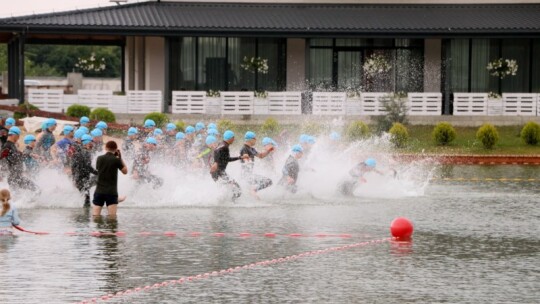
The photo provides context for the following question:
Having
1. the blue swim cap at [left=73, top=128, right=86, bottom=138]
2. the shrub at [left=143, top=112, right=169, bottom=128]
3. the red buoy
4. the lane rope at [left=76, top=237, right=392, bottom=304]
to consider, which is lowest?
the lane rope at [left=76, top=237, right=392, bottom=304]

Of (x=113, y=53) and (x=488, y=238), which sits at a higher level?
(x=113, y=53)

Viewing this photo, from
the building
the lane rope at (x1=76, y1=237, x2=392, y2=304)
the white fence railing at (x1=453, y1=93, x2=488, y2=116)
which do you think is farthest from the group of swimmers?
the building

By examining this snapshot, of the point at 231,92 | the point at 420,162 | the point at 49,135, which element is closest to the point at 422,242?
the point at 49,135

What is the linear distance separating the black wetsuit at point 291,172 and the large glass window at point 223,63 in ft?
78.7

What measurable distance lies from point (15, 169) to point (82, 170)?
1285 mm

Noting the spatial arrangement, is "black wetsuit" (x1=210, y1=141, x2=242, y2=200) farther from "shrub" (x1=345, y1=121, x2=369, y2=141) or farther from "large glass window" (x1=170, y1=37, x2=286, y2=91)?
"large glass window" (x1=170, y1=37, x2=286, y2=91)

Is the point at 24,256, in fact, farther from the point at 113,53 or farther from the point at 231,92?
the point at 113,53

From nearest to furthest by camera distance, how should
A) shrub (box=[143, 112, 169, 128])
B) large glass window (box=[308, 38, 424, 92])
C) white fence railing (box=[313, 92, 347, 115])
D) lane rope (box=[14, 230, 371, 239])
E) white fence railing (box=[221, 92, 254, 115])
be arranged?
lane rope (box=[14, 230, 371, 239]), shrub (box=[143, 112, 169, 128]), white fence railing (box=[313, 92, 347, 115]), white fence railing (box=[221, 92, 254, 115]), large glass window (box=[308, 38, 424, 92])

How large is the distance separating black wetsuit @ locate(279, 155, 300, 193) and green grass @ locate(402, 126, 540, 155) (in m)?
14.2

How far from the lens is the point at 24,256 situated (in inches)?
725

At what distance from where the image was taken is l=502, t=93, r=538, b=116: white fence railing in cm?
4838

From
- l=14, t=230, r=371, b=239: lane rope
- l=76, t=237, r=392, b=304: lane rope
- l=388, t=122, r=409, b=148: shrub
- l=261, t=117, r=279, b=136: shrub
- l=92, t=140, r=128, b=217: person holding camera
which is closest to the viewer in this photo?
l=76, t=237, r=392, b=304: lane rope

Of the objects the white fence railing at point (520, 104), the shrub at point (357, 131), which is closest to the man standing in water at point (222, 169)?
the shrub at point (357, 131)

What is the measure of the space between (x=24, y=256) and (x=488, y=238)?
23.7 feet
